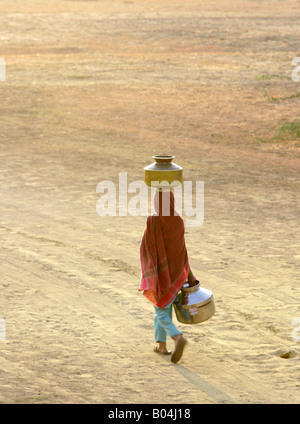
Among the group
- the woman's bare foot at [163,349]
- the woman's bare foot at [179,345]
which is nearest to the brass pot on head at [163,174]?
the woman's bare foot at [179,345]

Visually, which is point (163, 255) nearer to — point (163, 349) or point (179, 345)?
point (179, 345)

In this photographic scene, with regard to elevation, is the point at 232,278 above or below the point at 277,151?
below

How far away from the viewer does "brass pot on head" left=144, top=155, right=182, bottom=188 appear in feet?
18.1

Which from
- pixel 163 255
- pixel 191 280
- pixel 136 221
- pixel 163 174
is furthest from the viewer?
pixel 136 221

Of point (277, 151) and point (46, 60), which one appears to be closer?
point (277, 151)

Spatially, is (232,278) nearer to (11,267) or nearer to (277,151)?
(11,267)

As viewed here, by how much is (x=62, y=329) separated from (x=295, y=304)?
2313 mm

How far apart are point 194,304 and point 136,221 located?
15.0 ft

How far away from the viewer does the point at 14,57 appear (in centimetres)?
2716

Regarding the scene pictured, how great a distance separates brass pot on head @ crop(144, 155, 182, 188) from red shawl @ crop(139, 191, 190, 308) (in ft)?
0.51

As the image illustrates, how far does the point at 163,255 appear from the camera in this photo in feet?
18.9

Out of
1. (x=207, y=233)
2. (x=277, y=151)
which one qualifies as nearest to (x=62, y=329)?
(x=207, y=233)

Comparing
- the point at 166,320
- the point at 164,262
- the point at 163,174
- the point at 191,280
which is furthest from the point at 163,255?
the point at 163,174
